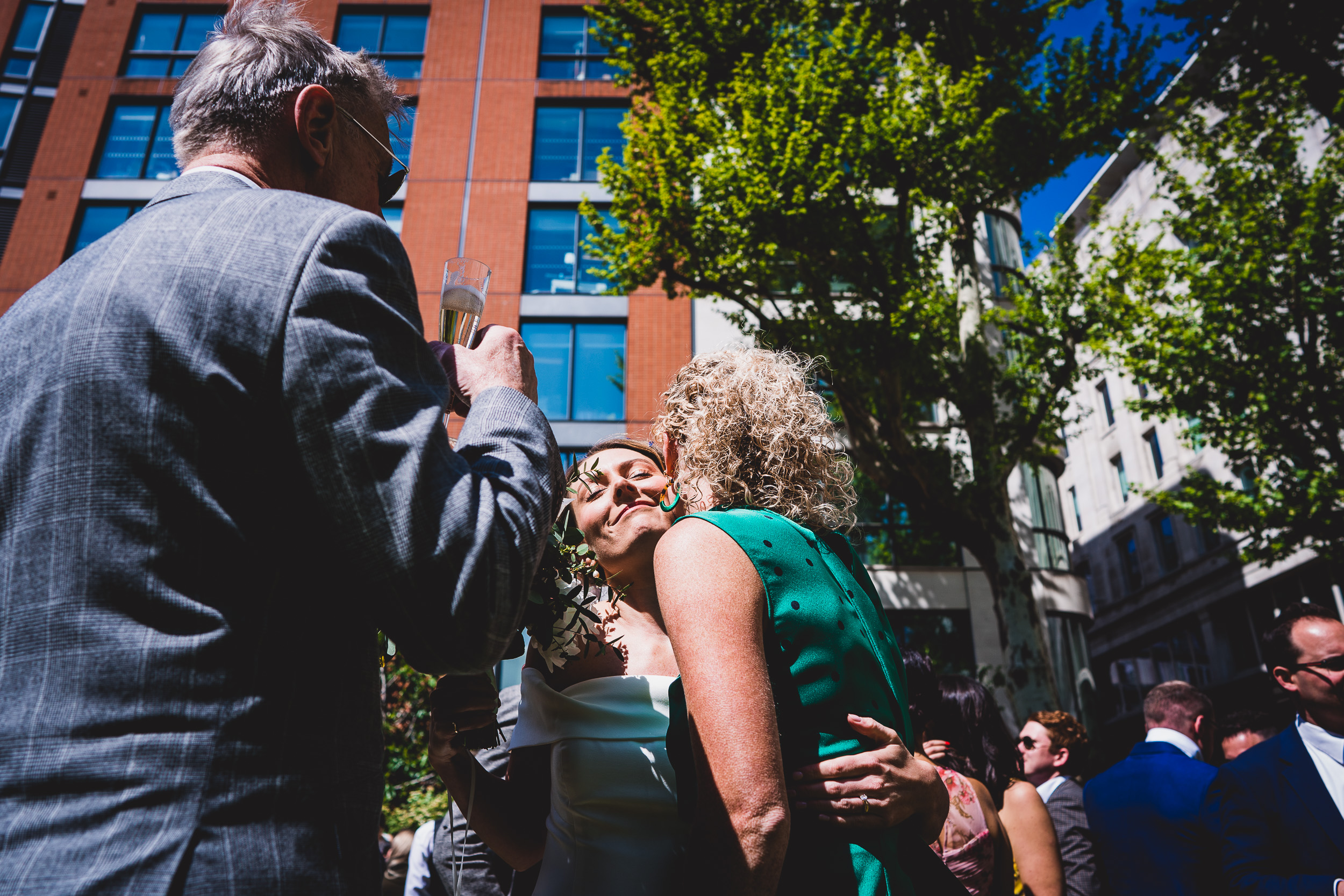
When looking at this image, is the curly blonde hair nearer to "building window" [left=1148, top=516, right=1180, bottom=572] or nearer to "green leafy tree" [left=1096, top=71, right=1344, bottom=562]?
"green leafy tree" [left=1096, top=71, right=1344, bottom=562]

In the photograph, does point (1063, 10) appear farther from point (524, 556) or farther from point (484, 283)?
point (524, 556)

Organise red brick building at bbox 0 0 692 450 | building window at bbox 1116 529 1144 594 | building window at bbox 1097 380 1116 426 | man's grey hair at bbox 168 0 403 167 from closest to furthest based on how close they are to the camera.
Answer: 1. man's grey hair at bbox 168 0 403 167
2. red brick building at bbox 0 0 692 450
3. building window at bbox 1116 529 1144 594
4. building window at bbox 1097 380 1116 426

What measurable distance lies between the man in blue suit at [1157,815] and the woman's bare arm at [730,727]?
3.82 metres

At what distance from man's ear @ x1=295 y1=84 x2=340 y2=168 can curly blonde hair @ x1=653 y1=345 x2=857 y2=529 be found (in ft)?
3.20

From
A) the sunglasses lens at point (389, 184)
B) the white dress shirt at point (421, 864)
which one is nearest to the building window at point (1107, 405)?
the white dress shirt at point (421, 864)

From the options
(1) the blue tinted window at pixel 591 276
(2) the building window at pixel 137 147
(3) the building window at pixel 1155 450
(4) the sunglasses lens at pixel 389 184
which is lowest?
(4) the sunglasses lens at pixel 389 184

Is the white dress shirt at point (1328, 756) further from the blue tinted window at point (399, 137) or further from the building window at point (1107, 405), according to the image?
the building window at point (1107, 405)

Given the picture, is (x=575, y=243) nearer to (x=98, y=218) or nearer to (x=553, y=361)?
(x=553, y=361)

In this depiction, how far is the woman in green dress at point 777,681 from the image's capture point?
149cm

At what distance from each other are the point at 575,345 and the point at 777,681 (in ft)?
58.0

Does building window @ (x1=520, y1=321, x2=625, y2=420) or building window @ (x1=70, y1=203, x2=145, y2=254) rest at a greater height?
building window @ (x1=70, y1=203, x2=145, y2=254)

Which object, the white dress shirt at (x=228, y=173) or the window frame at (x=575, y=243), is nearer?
the white dress shirt at (x=228, y=173)

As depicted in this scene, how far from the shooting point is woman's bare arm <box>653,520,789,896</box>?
4.80ft

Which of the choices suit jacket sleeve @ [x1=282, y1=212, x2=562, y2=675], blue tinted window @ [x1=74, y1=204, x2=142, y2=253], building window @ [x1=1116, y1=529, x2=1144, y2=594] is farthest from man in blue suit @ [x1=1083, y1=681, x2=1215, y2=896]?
building window @ [x1=1116, y1=529, x2=1144, y2=594]
